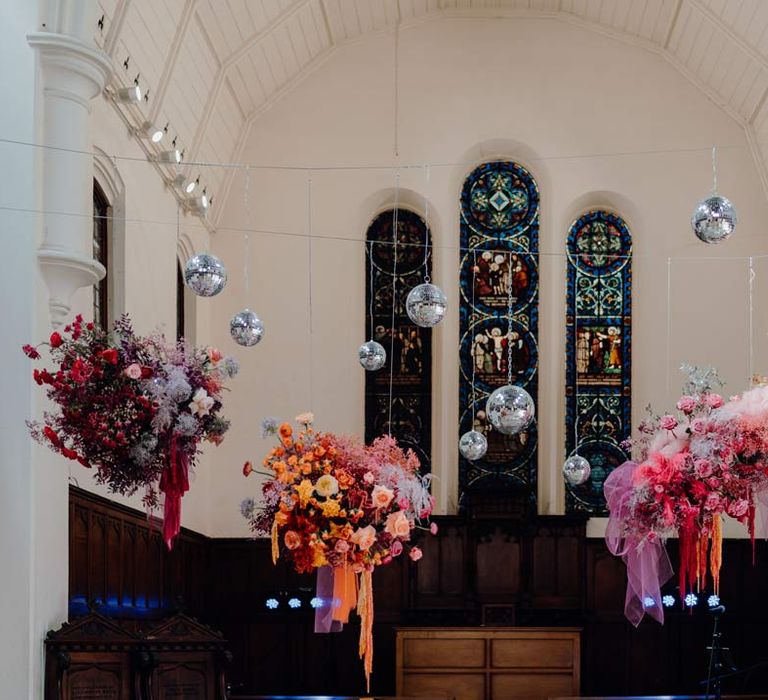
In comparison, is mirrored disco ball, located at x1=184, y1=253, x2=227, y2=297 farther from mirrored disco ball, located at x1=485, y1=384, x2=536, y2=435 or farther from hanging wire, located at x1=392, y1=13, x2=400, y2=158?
hanging wire, located at x1=392, y1=13, x2=400, y2=158

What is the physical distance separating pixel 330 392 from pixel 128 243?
15.8ft

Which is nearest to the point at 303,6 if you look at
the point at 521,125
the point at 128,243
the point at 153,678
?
the point at 521,125

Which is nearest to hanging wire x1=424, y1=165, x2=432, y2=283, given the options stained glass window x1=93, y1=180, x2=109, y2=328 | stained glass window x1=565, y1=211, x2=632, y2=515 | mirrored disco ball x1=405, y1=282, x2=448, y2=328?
stained glass window x1=565, y1=211, x2=632, y2=515

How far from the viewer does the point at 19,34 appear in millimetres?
9047

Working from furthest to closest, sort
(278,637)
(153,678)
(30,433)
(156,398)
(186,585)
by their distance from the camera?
1. (278,637)
2. (186,585)
3. (153,678)
4. (30,433)
5. (156,398)

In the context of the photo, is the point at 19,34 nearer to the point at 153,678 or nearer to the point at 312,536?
the point at 312,536

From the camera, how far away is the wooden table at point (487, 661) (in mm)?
14086

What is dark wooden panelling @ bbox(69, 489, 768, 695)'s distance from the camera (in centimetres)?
1542

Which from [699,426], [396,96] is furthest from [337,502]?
[396,96]

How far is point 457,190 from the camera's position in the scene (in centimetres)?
1670

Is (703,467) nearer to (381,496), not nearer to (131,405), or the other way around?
(381,496)

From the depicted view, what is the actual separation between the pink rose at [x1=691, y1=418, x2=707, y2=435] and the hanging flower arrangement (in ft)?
6.17

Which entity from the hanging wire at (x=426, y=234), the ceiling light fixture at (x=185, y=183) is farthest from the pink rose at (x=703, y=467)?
the hanging wire at (x=426, y=234)

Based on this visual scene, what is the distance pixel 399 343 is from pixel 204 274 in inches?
290
